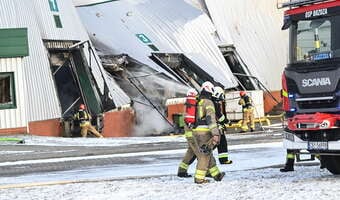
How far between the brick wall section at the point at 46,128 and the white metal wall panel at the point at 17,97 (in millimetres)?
390

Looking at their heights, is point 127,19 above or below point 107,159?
above

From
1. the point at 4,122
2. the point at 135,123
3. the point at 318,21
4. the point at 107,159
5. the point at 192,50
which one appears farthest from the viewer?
the point at 192,50

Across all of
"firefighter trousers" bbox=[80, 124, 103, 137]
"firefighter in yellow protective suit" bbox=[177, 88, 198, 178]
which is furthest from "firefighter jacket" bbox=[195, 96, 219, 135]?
"firefighter trousers" bbox=[80, 124, 103, 137]

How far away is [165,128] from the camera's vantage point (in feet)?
95.5

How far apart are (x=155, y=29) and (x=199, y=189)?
27.0m

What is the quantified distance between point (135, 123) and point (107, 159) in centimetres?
1279

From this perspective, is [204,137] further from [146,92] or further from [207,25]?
[207,25]

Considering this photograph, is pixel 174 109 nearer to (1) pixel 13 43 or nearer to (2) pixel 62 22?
(2) pixel 62 22

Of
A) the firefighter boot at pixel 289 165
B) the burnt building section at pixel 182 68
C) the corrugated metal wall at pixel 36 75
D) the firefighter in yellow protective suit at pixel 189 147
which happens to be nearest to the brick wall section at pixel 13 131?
the corrugated metal wall at pixel 36 75

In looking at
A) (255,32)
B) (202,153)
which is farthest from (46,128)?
(255,32)

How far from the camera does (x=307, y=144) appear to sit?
10375mm

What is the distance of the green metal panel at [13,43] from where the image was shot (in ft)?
75.4

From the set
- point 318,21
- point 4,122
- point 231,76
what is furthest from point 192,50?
point 318,21

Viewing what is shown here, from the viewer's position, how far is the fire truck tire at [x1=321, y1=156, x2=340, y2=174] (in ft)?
37.5
